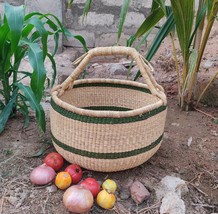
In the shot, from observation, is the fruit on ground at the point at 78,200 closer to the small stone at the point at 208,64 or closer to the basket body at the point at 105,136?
the basket body at the point at 105,136

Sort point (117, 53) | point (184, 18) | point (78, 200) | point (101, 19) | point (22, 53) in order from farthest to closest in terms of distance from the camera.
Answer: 1. point (101, 19)
2. point (184, 18)
3. point (22, 53)
4. point (117, 53)
5. point (78, 200)

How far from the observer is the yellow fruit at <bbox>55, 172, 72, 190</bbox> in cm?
102

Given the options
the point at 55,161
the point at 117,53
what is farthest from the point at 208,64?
the point at 55,161

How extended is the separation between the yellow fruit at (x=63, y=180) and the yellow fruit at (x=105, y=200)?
11 cm

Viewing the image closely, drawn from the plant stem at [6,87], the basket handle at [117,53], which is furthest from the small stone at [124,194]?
the plant stem at [6,87]

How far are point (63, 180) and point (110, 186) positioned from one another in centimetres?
15

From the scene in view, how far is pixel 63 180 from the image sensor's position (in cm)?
102

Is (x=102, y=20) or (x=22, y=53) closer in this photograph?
(x=22, y=53)

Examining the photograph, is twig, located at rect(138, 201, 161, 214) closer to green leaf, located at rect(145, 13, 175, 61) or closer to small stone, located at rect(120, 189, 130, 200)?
small stone, located at rect(120, 189, 130, 200)

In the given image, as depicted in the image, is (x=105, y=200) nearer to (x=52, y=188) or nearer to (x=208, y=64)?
(x=52, y=188)

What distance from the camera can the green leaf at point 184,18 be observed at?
140cm

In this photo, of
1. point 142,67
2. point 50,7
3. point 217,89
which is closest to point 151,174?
point 142,67

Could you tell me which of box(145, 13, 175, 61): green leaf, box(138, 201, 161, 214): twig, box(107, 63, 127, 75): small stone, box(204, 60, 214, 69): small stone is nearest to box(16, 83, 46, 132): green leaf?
box(138, 201, 161, 214): twig

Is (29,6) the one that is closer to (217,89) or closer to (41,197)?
(217,89)
